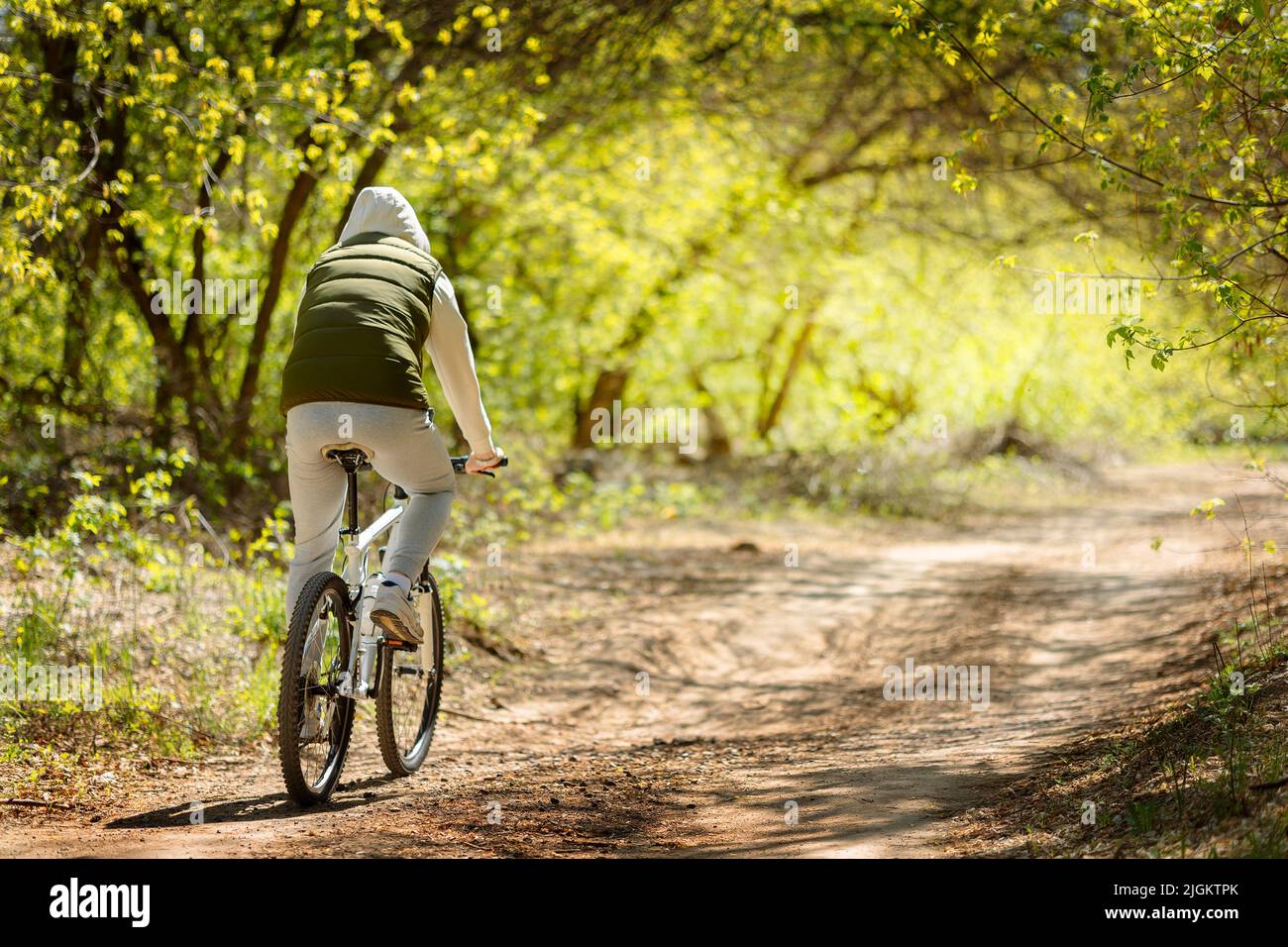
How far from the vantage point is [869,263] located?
60.4 ft

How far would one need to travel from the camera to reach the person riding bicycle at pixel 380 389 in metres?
4.66

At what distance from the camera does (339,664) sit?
500 centimetres

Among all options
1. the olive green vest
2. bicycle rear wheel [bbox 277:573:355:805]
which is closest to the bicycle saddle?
the olive green vest

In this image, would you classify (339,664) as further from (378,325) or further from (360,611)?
(378,325)

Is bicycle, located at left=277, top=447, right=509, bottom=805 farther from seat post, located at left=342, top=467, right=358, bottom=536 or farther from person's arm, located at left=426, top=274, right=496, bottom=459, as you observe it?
person's arm, located at left=426, top=274, right=496, bottom=459

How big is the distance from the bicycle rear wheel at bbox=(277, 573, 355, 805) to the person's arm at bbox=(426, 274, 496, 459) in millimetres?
877

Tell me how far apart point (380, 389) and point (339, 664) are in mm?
1185

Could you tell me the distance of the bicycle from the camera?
462cm

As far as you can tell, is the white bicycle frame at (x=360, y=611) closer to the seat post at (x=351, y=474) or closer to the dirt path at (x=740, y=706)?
the seat post at (x=351, y=474)

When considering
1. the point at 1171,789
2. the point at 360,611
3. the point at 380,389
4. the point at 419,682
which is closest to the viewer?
the point at 1171,789

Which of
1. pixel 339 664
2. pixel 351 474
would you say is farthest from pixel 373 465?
pixel 339 664

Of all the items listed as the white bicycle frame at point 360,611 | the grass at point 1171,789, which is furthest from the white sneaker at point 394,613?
the grass at point 1171,789

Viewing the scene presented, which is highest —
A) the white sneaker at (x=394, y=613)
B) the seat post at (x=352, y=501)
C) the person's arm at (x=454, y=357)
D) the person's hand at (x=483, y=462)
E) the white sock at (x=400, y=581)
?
the person's arm at (x=454, y=357)
